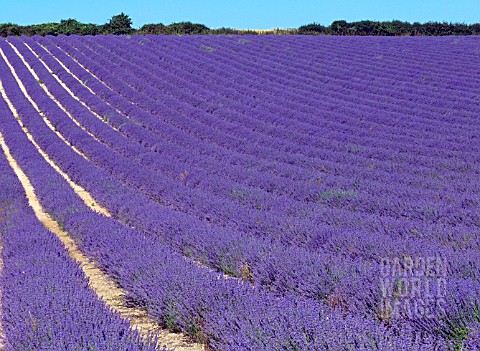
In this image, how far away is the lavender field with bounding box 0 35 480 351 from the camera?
3862 mm

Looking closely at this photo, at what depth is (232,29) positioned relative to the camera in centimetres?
3922

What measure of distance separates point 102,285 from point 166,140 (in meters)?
7.99

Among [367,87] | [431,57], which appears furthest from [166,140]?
[431,57]

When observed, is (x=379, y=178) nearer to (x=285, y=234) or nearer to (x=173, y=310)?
(x=285, y=234)

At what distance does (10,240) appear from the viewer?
21.9 ft

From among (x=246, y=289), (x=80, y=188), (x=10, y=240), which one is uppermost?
(x=246, y=289)

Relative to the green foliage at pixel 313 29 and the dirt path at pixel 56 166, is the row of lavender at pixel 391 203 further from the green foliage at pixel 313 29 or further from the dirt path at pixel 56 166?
the green foliage at pixel 313 29

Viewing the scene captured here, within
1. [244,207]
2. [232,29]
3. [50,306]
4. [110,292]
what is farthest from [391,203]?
[232,29]

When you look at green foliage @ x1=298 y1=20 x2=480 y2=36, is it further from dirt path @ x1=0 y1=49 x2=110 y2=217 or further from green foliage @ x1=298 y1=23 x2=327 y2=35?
dirt path @ x1=0 y1=49 x2=110 y2=217

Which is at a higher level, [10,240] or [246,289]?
[246,289]

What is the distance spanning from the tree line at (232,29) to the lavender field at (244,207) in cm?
1734

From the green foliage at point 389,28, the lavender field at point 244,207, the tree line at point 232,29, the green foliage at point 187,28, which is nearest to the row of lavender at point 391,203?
the lavender field at point 244,207

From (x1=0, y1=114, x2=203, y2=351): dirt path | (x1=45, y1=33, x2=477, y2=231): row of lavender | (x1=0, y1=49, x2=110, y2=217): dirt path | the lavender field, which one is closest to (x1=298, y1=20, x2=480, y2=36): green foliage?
the lavender field

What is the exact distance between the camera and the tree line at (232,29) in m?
38.9
